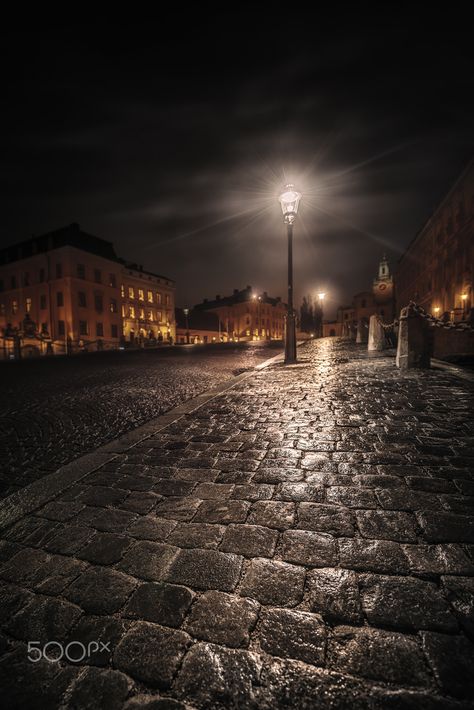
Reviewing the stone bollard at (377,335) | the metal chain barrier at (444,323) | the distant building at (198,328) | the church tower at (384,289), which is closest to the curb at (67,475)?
the metal chain barrier at (444,323)

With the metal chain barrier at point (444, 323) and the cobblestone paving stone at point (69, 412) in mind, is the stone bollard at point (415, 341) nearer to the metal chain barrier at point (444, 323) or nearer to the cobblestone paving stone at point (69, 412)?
the metal chain barrier at point (444, 323)

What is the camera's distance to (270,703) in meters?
0.95

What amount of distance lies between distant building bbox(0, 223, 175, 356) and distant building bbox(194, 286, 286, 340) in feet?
107

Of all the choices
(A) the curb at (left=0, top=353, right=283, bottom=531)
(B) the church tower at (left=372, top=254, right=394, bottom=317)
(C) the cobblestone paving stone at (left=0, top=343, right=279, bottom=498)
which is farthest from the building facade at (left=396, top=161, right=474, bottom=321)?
(B) the church tower at (left=372, top=254, right=394, bottom=317)

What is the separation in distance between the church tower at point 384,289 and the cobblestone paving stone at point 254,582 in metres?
70.1

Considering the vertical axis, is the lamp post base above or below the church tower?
below

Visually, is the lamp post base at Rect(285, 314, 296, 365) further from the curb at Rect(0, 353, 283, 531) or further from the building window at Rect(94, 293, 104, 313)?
the building window at Rect(94, 293, 104, 313)

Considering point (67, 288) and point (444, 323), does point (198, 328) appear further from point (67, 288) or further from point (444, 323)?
point (444, 323)

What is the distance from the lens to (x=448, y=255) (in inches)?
1072

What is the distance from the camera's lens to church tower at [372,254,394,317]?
216 ft

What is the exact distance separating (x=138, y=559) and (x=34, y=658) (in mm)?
531

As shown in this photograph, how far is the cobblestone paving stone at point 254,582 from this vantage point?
1.01 m

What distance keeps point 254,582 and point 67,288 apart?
127 ft

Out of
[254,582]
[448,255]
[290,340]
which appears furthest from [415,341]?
[448,255]
